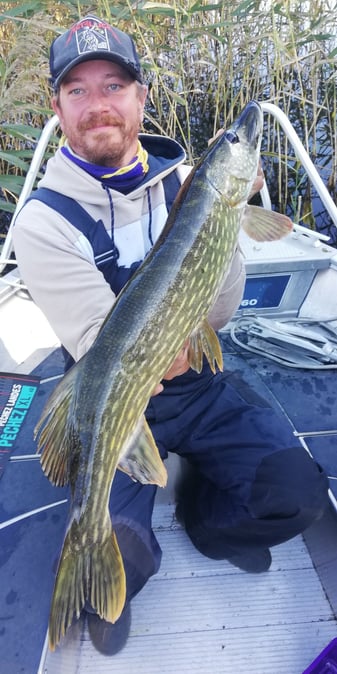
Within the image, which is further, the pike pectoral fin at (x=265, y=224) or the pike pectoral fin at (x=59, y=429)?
the pike pectoral fin at (x=265, y=224)

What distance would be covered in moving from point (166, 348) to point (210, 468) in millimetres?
525

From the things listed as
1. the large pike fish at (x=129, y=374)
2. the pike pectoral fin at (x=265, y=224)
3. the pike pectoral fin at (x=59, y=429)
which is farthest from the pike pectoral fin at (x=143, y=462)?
the pike pectoral fin at (x=265, y=224)

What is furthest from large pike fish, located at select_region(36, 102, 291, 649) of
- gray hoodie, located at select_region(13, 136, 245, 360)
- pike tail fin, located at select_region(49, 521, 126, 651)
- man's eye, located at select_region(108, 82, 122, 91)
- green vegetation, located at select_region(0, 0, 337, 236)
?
green vegetation, located at select_region(0, 0, 337, 236)

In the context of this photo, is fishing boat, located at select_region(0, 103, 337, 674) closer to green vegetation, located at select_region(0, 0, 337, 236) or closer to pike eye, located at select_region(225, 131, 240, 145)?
pike eye, located at select_region(225, 131, 240, 145)

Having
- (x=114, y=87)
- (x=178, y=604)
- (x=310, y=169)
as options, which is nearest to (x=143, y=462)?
(x=178, y=604)

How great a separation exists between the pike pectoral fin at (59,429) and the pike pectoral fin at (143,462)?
136 mm

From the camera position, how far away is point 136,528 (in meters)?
1.35

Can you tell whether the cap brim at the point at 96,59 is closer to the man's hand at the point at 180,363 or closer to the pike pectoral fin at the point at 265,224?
the pike pectoral fin at the point at 265,224

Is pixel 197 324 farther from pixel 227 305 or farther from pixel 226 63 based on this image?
pixel 226 63

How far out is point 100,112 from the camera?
61.9 inches

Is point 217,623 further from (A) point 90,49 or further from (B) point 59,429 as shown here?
(A) point 90,49

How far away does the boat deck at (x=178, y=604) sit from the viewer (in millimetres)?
1340

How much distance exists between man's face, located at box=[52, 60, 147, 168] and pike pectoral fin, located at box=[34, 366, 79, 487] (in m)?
0.81

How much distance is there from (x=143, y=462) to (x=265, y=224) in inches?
29.5
